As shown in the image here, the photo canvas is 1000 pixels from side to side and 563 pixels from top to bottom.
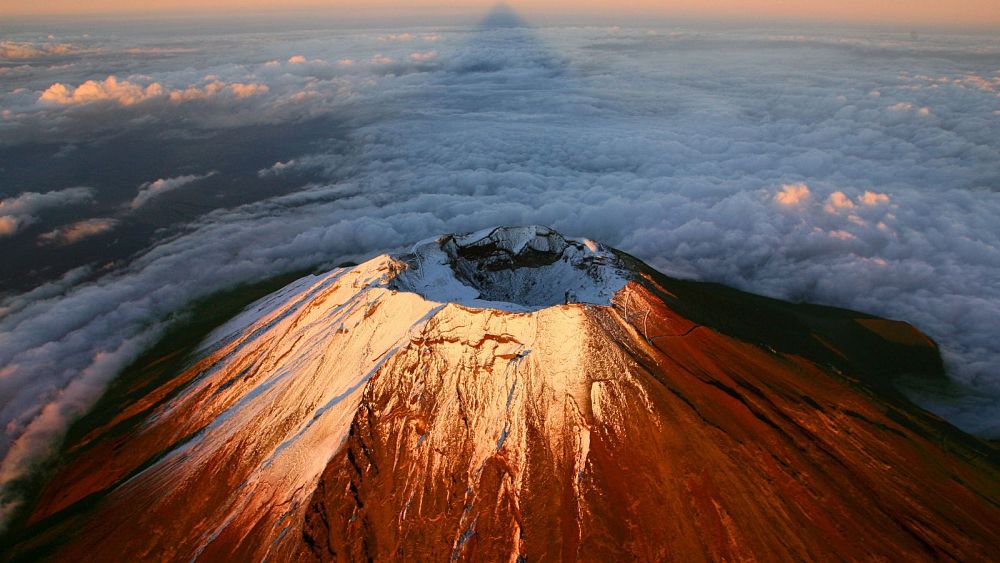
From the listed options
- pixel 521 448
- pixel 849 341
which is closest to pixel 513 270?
pixel 521 448

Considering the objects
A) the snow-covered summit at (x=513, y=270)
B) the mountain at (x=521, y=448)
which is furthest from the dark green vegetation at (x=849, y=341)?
the snow-covered summit at (x=513, y=270)

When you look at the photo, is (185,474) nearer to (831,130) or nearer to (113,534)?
(113,534)

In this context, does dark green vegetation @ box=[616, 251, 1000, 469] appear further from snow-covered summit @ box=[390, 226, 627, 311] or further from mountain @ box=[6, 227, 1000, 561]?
snow-covered summit @ box=[390, 226, 627, 311]

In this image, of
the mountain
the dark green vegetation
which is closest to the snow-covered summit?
the mountain

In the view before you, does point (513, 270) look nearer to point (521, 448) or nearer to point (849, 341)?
point (521, 448)

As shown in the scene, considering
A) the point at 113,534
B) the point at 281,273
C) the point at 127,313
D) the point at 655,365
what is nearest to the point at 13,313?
the point at 127,313

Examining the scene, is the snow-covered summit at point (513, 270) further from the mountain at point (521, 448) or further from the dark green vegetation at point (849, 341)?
the dark green vegetation at point (849, 341)
